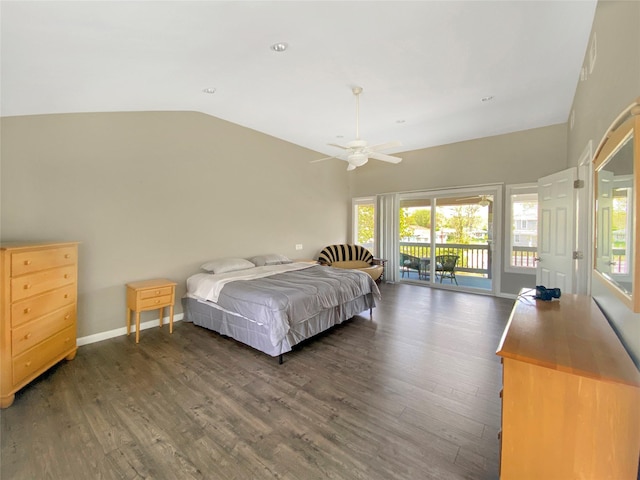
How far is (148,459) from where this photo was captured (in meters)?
1.63

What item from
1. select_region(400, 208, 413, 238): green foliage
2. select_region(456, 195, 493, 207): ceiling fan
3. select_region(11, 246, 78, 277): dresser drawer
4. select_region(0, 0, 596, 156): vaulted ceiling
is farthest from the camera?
select_region(400, 208, 413, 238): green foliage

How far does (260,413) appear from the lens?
204 cm

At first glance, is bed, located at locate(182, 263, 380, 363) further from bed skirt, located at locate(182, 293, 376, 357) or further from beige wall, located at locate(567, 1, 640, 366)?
beige wall, located at locate(567, 1, 640, 366)

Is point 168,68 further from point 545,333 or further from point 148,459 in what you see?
point 545,333

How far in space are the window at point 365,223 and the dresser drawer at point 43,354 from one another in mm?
5922

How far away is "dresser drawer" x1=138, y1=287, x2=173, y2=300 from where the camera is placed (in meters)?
3.27

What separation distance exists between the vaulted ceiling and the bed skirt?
2.63 metres

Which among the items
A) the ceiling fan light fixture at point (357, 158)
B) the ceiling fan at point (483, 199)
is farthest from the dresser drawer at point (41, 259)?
the ceiling fan at point (483, 199)

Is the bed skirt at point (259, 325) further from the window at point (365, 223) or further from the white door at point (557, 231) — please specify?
the window at point (365, 223)

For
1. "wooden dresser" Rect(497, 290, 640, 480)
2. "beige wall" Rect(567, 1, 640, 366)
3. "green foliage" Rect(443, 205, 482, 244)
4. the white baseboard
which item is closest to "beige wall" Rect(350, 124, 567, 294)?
"green foliage" Rect(443, 205, 482, 244)

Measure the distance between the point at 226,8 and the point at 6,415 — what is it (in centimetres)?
333

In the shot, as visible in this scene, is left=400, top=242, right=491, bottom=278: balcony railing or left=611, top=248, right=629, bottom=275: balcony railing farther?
left=400, top=242, right=491, bottom=278: balcony railing

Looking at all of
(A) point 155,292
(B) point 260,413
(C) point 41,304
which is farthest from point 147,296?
(B) point 260,413

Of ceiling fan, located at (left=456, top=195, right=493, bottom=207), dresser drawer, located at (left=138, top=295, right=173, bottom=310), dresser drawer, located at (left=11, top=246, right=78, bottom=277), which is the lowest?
dresser drawer, located at (left=138, top=295, right=173, bottom=310)
